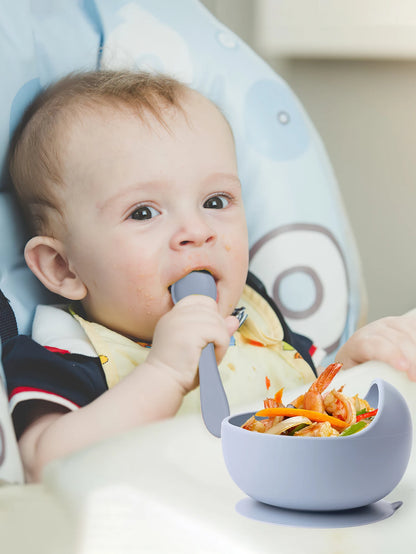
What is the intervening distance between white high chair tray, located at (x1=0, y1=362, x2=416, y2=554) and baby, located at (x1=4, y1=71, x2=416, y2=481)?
0.10m

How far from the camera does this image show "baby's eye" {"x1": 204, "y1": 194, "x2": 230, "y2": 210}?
1.81 ft

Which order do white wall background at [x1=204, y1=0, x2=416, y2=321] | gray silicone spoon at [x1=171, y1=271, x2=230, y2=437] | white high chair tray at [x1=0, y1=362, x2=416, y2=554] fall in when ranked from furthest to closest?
white wall background at [x1=204, y1=0, x2=416, y2=321]
gray silicone spoon at [x1=171, y1=271, x2=230, y2=437]
white high chair tray at [x1=0, y1=362, x2=416, y2=554]

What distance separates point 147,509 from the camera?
12.3 inches

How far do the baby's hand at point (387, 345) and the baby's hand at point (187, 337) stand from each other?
123 millimetres

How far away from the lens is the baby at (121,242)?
0.49m

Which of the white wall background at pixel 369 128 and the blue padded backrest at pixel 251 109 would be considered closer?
the blue padded backrest at pixel 251 109

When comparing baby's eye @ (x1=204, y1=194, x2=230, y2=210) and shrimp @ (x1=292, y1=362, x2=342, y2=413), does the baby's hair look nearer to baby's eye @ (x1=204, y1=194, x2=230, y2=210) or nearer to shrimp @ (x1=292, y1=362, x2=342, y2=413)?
baby's eye @ (x1=204, y1=194, x2=230, y2=210)

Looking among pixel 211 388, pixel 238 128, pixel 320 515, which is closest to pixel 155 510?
pixel 320 515

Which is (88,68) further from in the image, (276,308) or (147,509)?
(147,509)

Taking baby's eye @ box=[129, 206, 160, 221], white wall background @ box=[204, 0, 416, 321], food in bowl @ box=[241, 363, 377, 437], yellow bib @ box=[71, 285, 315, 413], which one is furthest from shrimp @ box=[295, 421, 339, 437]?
white wall background @ box=[204, 0, 416, 321]

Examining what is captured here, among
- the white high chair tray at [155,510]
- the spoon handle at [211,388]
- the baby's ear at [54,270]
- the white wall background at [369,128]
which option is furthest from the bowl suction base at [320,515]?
the white wall background at [369,128]

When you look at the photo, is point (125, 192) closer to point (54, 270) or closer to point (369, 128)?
point (54, 270)

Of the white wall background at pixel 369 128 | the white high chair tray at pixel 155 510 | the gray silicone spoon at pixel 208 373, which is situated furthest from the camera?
the white wall background at pixel 369 128

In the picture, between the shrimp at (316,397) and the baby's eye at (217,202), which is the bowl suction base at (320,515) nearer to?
the shrimp at (316,397)
